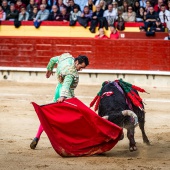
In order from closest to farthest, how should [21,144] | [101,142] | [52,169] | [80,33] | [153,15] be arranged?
[52,169] → [101,142] → [21,144] → [153,15] → [80,33]

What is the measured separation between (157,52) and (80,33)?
1.77 m

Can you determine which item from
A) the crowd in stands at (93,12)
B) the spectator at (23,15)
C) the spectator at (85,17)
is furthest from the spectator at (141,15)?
the spectator at (23,15)

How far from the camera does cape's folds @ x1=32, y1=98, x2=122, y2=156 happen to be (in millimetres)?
6500

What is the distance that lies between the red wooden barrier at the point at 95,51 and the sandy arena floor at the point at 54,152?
2.45 meters

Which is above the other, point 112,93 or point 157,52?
point 112,93

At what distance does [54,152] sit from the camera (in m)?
6.85

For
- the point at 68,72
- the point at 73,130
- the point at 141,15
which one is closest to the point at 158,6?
the point at 141,15

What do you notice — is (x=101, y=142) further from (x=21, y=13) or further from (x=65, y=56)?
(x=21, y=13)

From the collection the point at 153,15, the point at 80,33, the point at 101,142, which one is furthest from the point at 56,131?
the point at 80,33

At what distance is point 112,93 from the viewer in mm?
6805

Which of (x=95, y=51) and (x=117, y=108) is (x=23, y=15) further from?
(x=117, y=108)

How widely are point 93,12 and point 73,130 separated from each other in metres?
8.07

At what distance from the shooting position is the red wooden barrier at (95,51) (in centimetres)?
1420

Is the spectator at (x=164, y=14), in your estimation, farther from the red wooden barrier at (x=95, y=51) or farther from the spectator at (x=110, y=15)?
the spectator at (x=110, y=15)
